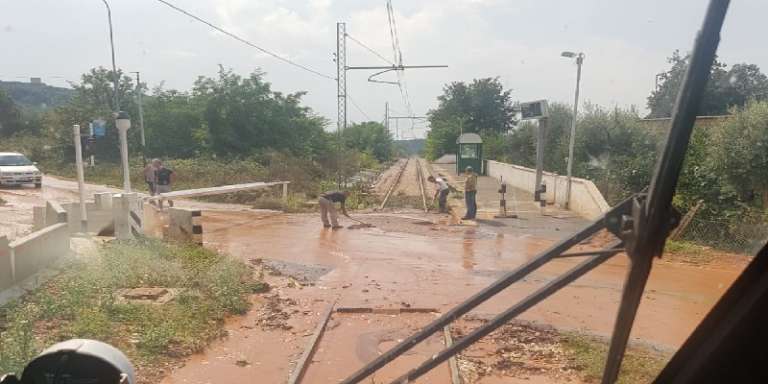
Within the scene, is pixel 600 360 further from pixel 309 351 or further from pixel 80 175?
pixel 80 175

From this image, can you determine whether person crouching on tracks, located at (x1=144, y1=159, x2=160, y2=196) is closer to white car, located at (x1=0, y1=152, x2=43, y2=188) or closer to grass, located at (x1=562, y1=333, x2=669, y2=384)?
white car, located at (x1=0, y1=152, x2=43, y2=188)

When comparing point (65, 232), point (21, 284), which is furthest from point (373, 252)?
point (21, 284)

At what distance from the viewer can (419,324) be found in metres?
7.29

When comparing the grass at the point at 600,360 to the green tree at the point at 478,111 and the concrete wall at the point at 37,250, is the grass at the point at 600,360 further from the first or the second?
the green tree at the point at 478,111

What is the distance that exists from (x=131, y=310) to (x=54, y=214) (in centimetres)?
528

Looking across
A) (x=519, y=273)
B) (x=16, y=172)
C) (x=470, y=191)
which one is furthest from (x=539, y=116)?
(x=16, y=172)

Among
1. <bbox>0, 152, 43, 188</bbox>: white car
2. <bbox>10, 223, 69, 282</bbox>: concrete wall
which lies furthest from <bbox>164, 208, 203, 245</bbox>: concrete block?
<bbox>0, 152, 43, 188</bbox>: white car

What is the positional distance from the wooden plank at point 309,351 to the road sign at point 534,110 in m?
15.7

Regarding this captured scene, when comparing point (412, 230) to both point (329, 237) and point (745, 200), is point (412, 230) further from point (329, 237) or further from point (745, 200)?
→ point (745, 200)

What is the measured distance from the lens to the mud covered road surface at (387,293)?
5.98 m

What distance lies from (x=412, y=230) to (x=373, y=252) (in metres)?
3.60

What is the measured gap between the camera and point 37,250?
26.0ft

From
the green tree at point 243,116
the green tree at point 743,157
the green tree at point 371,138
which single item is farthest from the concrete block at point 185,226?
the green tree at point 371,138

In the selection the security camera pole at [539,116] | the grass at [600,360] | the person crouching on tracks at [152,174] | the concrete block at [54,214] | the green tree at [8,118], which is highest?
the green tree at [8,118]
